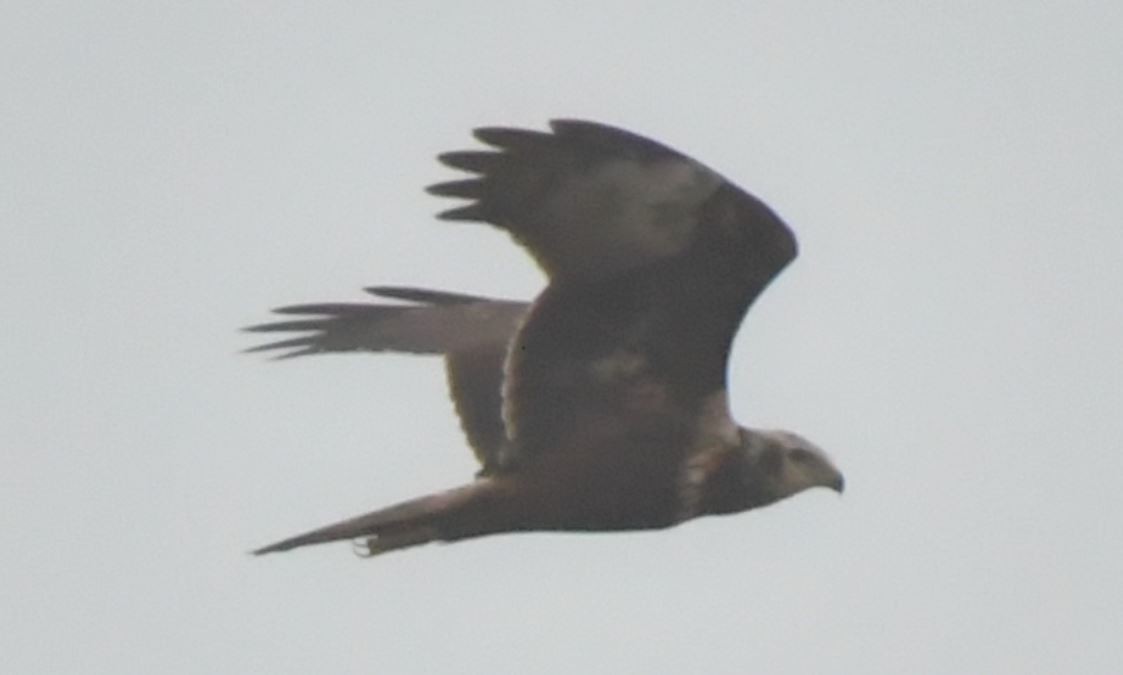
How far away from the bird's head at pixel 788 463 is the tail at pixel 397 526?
1.07m

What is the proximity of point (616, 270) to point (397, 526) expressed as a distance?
1161mm

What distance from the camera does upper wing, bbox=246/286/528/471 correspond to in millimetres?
13008

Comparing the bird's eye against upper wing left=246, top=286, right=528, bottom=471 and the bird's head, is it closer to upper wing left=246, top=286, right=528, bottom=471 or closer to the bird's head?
the bird's head

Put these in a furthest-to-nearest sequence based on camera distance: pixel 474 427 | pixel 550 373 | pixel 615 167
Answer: pixel 474 427 → pixel 550 373 → pixel 615 167

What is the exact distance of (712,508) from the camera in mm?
12070

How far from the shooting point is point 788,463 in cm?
1232

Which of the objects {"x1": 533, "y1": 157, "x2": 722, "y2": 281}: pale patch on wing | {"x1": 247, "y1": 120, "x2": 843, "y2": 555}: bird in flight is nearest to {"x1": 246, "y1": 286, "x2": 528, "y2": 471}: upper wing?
{"x1": 247, "y1": 120, "x2": 843, "y2": 555}: bird in flight

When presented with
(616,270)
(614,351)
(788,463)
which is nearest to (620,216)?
(616,270)

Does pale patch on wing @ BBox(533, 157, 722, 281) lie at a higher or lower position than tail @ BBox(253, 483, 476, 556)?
higher

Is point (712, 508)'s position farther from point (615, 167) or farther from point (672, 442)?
point (615, 167)

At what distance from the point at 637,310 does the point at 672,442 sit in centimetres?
56

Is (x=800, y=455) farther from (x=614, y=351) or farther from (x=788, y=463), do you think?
(x=614, y=351)

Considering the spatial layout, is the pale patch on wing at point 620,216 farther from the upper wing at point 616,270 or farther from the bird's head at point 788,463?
the bird's head at point 788,463

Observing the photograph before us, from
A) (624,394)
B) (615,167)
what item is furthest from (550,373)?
(615,167)
